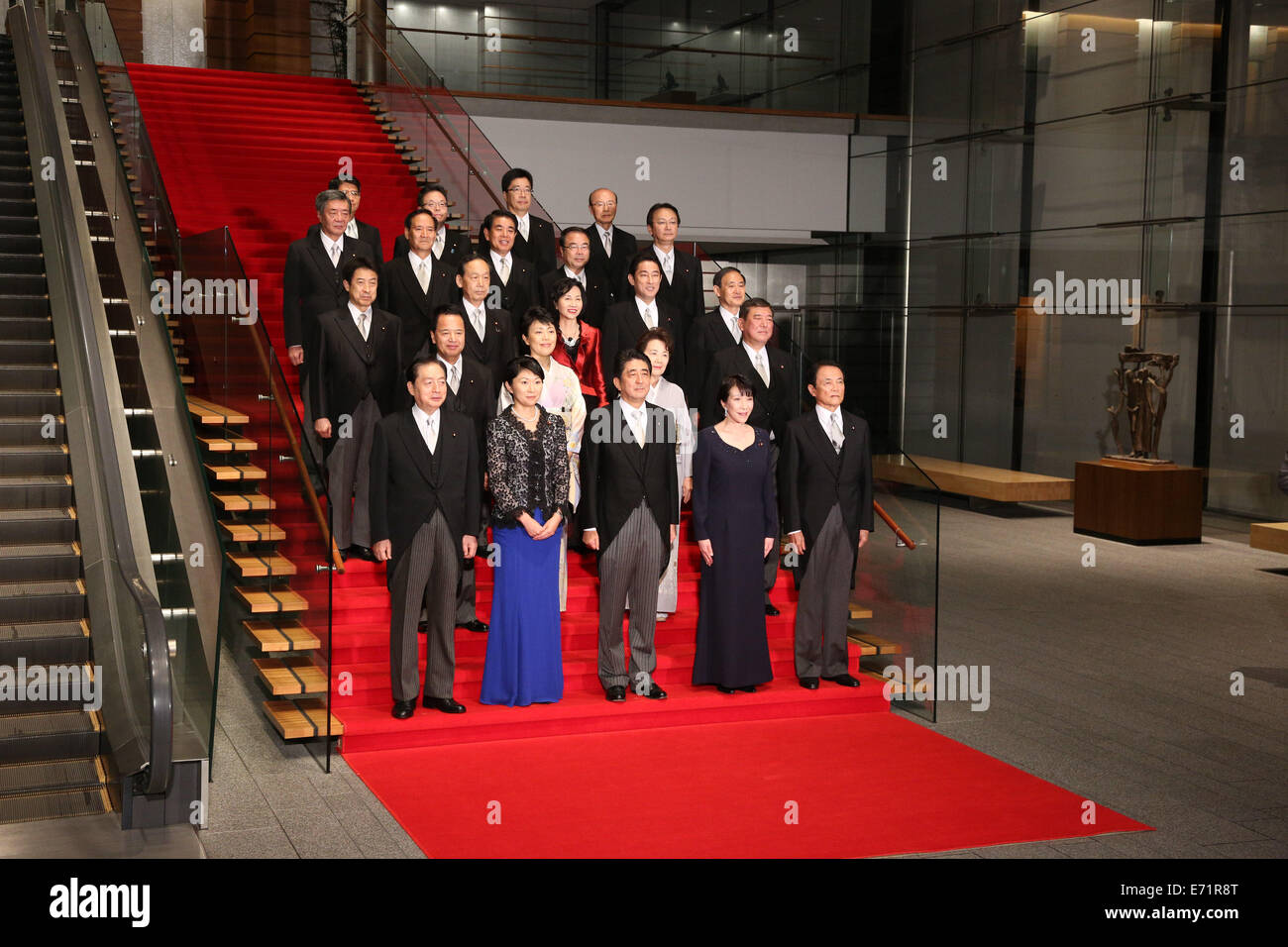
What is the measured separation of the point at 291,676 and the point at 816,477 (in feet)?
9.18

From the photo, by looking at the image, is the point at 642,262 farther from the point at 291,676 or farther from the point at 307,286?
the point at 291,676

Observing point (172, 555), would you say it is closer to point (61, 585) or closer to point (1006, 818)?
point (61, 585)

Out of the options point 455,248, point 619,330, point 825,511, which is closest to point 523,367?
point 619,330

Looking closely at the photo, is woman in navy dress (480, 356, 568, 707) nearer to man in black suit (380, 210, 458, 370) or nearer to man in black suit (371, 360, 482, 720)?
man in black suit (371, 360, 482, 720)

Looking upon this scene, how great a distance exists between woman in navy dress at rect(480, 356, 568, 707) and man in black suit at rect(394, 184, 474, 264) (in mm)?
1928

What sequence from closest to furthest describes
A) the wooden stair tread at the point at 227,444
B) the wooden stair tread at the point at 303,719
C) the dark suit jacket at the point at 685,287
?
the wooden stair tread at the point at 303,719 < the wooden stair tread at the point at 227,444 < the dark suit jacket at the point at 685,287

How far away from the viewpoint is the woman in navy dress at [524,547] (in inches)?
254

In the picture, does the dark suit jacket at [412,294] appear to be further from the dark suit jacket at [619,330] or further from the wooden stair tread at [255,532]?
the wooden stair tread at [255,532]

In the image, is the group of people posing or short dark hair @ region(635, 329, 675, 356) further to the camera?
short dark hair @ region(635, 329, 675, 356)

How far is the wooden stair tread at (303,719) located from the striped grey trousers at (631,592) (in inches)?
53.2

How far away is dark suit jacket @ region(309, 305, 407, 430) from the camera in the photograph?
7160 millimetres

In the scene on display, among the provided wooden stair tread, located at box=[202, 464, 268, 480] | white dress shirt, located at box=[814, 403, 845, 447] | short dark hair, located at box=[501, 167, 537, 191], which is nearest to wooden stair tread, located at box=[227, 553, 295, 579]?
wooden stair tread, located at box=[202, 464, 268, 480]

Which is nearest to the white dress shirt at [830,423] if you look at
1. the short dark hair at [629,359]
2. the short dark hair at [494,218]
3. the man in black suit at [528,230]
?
the short dark hair at [629,359]

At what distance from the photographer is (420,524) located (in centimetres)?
632
